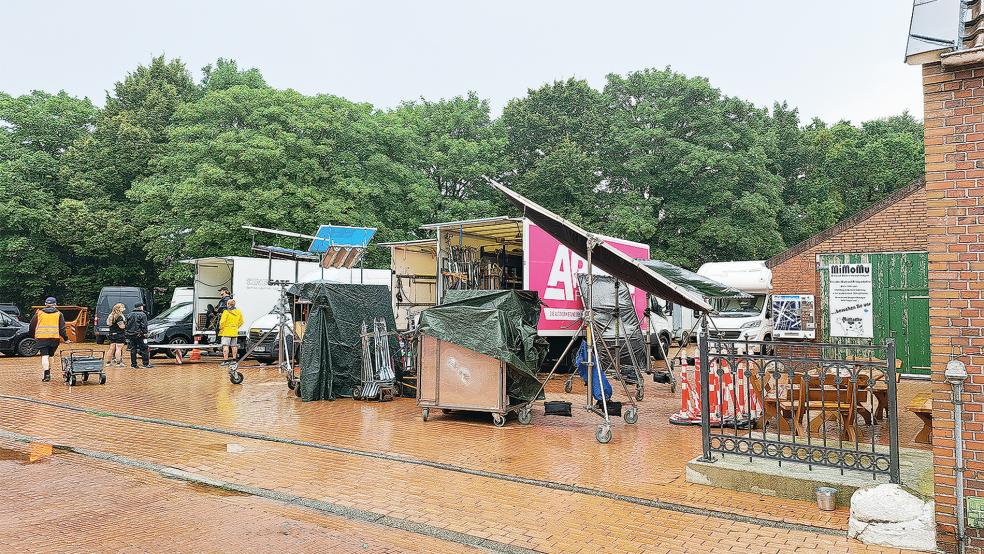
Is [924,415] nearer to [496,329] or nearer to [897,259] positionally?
[496,329]

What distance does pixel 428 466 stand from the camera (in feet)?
22.7

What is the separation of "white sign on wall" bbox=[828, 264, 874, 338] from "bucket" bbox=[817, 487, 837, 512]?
11.4 metres

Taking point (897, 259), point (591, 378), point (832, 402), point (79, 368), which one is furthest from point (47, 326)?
point (897, 259)

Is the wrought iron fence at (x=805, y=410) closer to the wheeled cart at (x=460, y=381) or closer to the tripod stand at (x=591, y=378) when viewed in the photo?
the tripod stand at (x=591, y=378)

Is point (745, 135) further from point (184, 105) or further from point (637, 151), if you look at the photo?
point (184, 105)

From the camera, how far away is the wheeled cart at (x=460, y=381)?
9258mm

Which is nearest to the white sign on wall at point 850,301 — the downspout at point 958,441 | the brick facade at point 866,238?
the brick facade at point 866,238

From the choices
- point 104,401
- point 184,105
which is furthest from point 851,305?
point 184,105

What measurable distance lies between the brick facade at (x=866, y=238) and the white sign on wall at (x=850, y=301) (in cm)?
32

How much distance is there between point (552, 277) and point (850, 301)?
268 inches

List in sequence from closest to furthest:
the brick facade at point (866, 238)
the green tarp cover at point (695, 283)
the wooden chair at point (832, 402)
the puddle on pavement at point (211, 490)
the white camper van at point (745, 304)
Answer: the puddle on pavement at point (211, 490), the wooden chair at point (832, 402), the green tarp cover at point (695, 283), the brick facade at point (866, 238), the white camper van at point (745, 304)

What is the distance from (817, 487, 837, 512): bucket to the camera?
17.4 ft

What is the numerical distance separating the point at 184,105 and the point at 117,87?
10.2 metres

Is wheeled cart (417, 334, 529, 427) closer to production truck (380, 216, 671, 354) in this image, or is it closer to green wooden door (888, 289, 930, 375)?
production truck (380, 216, 671, 354)
